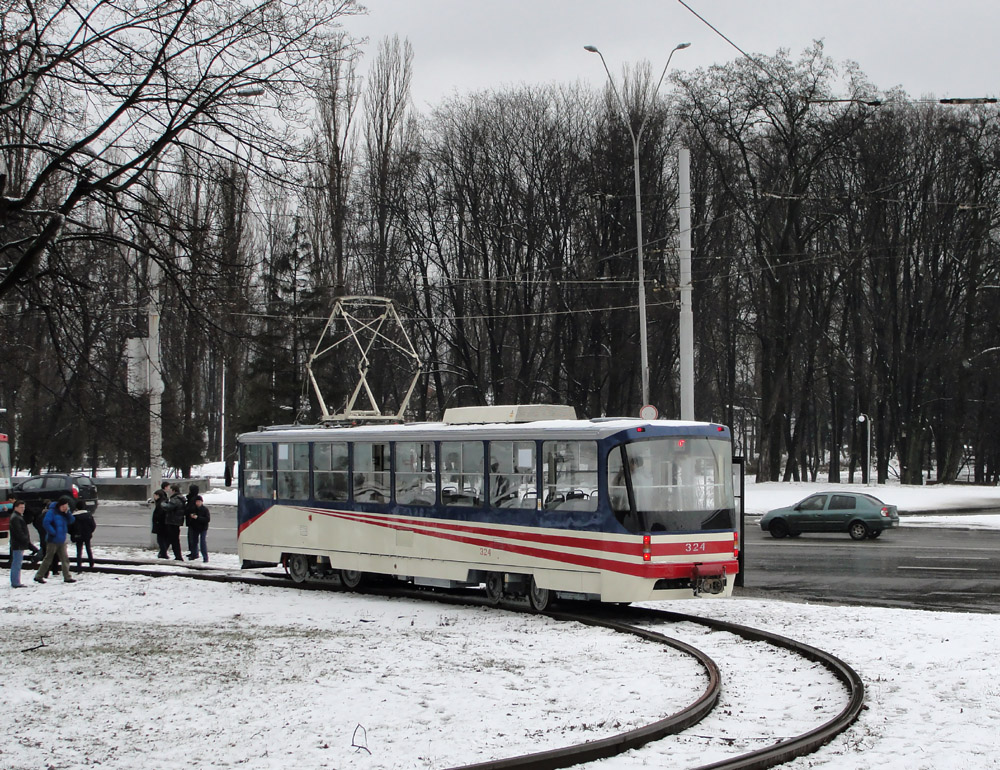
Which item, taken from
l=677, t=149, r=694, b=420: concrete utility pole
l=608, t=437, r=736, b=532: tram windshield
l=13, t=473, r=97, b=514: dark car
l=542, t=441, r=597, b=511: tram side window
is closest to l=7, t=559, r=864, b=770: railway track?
l=608, t=437, r=736, b=532: tram windshield

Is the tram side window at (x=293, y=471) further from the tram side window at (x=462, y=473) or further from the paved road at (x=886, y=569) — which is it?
the paved road at (x=886, y=569)

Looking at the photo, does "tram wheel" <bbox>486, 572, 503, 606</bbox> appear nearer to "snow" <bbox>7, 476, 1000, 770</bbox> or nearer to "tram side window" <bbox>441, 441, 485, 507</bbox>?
"snow" <bbox>7, 476, 1000, 770</bbox>

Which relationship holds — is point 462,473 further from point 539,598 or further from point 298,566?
point 298,566

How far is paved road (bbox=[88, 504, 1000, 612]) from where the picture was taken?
18078mm

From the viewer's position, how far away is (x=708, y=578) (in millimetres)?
15164

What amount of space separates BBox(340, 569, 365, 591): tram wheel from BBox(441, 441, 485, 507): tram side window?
103 inches

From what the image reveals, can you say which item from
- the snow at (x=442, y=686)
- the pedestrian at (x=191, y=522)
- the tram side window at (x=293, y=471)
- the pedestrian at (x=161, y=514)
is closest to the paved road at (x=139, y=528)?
the pedestrian at (x=161, y=514)

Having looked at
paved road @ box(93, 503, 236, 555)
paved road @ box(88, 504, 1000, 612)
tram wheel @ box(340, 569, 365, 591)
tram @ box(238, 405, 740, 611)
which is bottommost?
paved road @ box(93, 503, 236, 555)

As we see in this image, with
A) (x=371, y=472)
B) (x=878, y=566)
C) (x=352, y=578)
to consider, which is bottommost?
(x=878, y=566)

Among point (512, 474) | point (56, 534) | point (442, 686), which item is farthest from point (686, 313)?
point (442, 686)

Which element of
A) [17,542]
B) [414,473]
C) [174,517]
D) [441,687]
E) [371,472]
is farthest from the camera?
[174,517]

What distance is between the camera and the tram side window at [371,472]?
720 inches

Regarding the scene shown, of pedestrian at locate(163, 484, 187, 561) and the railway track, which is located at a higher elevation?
pedestrian at locate(163, 484, 187, 561)

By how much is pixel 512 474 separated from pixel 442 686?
5.81 metres
